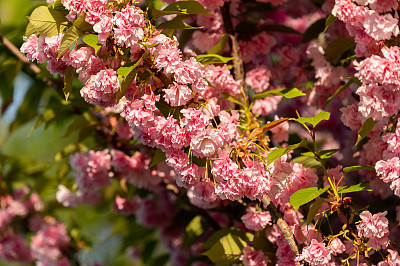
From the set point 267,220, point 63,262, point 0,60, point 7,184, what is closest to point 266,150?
point 267,220

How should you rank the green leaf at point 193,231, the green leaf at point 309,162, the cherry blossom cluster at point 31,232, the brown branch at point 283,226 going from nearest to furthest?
the brown branch at point 283,226
the green leaf at point 309,162
the green leaf at point 193,231
the cherry blossom cluster at point 31,232

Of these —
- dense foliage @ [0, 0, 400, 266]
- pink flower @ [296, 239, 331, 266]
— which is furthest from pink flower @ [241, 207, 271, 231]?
pink flower @ [296, 239, 331, 266]

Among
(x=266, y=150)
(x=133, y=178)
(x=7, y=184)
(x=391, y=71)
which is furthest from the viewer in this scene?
(x=7, y=184)

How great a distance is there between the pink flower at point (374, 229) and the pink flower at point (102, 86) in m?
0.55

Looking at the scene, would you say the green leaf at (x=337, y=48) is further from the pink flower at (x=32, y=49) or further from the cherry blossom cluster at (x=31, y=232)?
the cherry blossom cluster at (x=31, y=232)

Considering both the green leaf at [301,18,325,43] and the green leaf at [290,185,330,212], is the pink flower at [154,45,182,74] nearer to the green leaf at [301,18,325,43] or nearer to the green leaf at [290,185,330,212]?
the green leaf at [290,185,330,212]

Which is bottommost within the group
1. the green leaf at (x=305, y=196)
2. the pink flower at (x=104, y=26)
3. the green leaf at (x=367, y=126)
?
the green leaf at (x=305, y=196)

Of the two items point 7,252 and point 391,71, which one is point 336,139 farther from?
point 7,252

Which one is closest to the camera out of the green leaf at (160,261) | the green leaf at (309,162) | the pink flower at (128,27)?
the pink flower at (128,27)

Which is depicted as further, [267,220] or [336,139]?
[336,139]

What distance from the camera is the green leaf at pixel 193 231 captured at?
1.79 metres

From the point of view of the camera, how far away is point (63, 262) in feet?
7.48

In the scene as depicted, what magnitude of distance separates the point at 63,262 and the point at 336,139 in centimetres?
119

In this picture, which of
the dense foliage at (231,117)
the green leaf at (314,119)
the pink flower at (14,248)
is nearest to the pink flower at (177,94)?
the dense foliage at (231,117)
